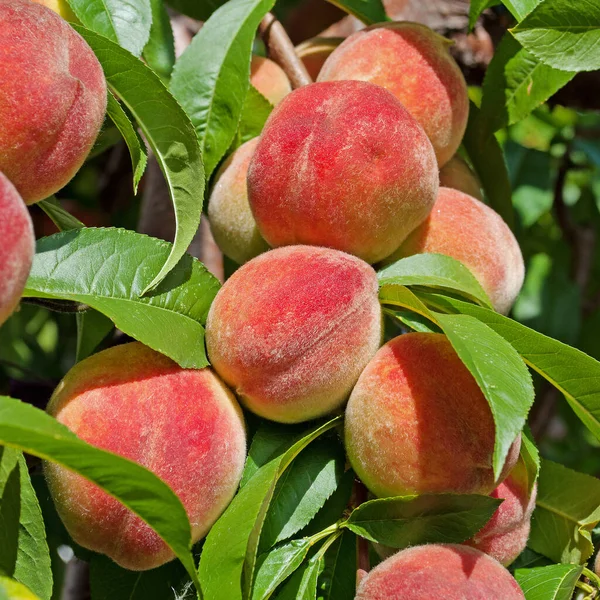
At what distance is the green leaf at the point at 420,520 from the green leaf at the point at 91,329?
0.37m

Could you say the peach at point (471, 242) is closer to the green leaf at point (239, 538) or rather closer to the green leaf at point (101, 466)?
the green leaf at point (239, 538)

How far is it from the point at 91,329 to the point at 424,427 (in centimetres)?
43

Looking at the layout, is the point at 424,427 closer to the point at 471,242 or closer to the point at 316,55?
the point at 471,242

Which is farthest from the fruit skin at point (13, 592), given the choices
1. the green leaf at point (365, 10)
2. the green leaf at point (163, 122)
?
the green leaf at point (365, 10)

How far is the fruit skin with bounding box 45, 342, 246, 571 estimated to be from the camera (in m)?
0.75

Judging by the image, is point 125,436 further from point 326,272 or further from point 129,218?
point 129,218

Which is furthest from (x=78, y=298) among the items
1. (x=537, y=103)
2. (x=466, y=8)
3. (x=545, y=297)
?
(x=545, y=297)

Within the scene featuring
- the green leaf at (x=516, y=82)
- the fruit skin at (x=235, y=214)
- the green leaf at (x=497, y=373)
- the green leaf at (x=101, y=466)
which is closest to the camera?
the green leaf at (x=101, y=466)

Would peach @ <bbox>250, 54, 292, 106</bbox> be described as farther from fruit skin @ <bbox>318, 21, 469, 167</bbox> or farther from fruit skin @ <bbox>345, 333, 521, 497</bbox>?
fruit skin @ <bbox>345, 333, 521, 497</bbox>

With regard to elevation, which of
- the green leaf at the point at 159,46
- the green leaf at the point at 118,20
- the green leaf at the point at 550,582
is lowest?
the green leaf at the point at 550,582

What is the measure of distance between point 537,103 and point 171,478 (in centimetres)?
71

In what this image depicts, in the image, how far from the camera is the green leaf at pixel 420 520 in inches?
31.5

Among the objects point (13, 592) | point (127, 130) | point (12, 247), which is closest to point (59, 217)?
point (127, 130)

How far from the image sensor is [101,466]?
59 centimetres
